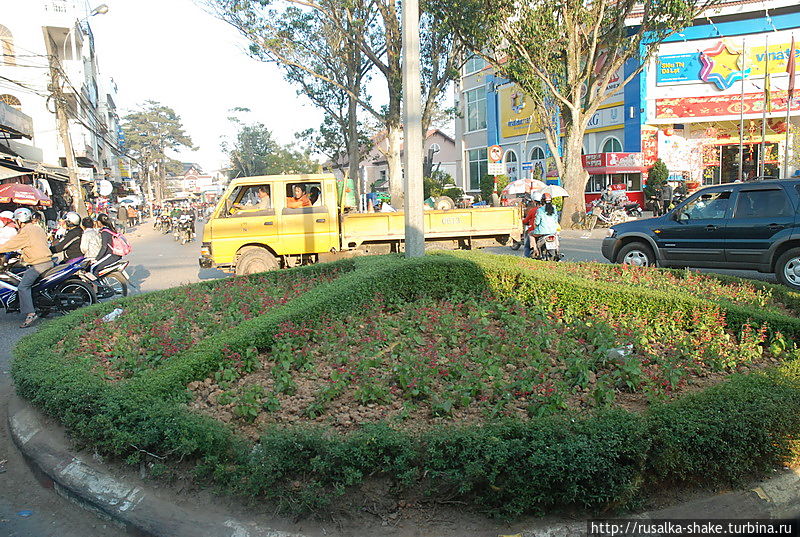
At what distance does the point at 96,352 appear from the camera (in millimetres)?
6082

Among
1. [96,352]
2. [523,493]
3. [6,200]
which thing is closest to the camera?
[523,493]

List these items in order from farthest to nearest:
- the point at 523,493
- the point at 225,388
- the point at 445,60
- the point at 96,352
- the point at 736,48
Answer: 1. the point at 736,48
2. the point at 445,60
3. the point at 96,352
4. the point at 225,388
5. the point at 523,493

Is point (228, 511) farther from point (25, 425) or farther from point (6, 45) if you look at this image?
point (6, 45)

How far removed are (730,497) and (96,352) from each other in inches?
214

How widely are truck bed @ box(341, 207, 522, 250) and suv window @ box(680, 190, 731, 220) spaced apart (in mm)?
3002

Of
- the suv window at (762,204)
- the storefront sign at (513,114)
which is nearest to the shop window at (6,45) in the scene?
the storefront sign at (513,114)

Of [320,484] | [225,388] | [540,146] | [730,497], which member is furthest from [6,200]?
[540,146]

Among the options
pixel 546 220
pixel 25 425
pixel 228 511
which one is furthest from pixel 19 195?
pixel 228 511

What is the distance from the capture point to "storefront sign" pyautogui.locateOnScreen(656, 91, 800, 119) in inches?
1129

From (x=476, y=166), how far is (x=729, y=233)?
3491cm

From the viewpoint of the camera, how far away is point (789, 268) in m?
9.80

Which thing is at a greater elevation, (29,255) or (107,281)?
(29,255)

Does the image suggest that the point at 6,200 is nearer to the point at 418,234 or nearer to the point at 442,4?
the point at 442,4

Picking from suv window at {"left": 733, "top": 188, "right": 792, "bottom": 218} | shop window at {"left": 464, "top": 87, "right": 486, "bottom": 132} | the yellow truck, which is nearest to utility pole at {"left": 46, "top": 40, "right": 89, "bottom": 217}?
the yellow truck
